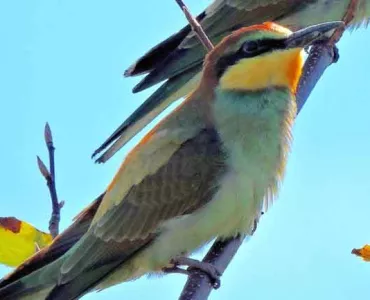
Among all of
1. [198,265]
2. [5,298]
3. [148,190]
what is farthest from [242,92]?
[5,298]

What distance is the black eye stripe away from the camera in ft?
10.2

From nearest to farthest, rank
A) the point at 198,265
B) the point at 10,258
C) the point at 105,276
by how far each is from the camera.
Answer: the point at 10,258 < the point at 198,265 < the point at 105,276

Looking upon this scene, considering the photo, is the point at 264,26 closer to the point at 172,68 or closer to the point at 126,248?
the point at 126,248

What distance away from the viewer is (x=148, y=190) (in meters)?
3.18

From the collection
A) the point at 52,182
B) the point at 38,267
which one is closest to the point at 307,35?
the point at 52,182

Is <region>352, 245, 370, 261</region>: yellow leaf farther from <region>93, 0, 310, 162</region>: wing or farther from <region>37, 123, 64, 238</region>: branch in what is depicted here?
<region>93, 0, 310, 162</region>: wing

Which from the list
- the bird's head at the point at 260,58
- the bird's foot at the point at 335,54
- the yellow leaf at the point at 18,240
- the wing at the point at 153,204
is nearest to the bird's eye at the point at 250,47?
the bird's head at the point at 260,58

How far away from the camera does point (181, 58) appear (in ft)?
14.7

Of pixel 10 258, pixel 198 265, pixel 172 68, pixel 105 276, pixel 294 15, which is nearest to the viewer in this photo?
pixel 10 258

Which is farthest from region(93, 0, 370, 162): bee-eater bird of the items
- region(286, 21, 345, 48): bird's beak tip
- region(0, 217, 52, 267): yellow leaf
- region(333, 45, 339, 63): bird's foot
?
region(0, 217, 52, 267): yellow leaf

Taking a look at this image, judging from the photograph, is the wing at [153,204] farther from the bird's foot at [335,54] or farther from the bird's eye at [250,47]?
the bird's foot at [335,54]

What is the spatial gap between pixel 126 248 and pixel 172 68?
142 centimetres

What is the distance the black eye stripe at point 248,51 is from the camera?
3.11 m

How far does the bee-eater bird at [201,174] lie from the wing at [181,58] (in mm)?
735
